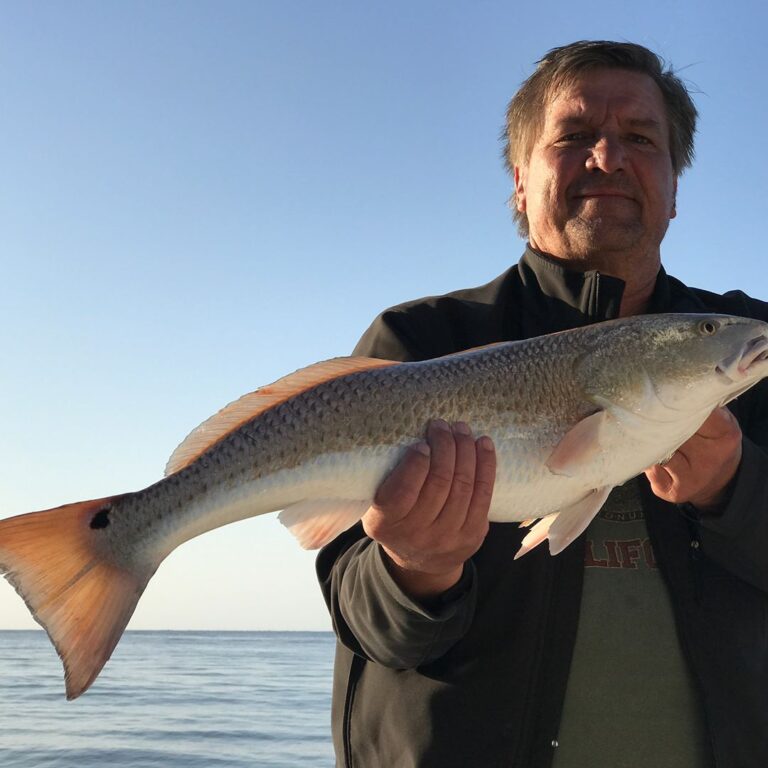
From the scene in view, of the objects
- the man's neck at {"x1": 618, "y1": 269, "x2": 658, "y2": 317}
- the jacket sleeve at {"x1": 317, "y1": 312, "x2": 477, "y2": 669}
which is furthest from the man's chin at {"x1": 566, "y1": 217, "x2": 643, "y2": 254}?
the jacket sleeve at {"x1": 317, "y1": 312, "x2": 477, "y2": 669}

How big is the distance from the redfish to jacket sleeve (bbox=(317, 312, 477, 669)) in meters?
0.31

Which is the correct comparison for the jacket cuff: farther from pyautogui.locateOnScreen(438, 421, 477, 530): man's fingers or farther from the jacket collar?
the jacket collar

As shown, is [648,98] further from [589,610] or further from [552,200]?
[589,610]

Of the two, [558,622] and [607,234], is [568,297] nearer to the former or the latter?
[607,234]

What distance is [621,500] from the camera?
3957 mm

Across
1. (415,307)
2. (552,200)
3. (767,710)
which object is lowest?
(767,710)

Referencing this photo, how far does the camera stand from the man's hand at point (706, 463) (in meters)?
3.41

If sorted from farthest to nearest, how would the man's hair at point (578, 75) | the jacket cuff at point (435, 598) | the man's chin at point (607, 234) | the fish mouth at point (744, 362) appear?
1. the man's hair at point (578, 75)
2. the man's chin at point (607, 234)
3. the fish mouth at point (744, 362)
4. the jacket cuff at point (435, 598)

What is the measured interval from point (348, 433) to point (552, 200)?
1.94m

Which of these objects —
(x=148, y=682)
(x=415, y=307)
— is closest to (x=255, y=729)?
(x=148, y=682)

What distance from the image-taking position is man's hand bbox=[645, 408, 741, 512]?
3408 millimetres

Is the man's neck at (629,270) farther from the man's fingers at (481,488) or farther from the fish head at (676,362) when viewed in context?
the man's fingers at (481,488)

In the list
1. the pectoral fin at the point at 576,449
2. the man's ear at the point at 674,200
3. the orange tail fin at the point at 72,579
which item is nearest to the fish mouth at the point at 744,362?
the pectoral fin at the point at 576,449

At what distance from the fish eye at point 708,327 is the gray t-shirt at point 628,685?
1.02 meters
